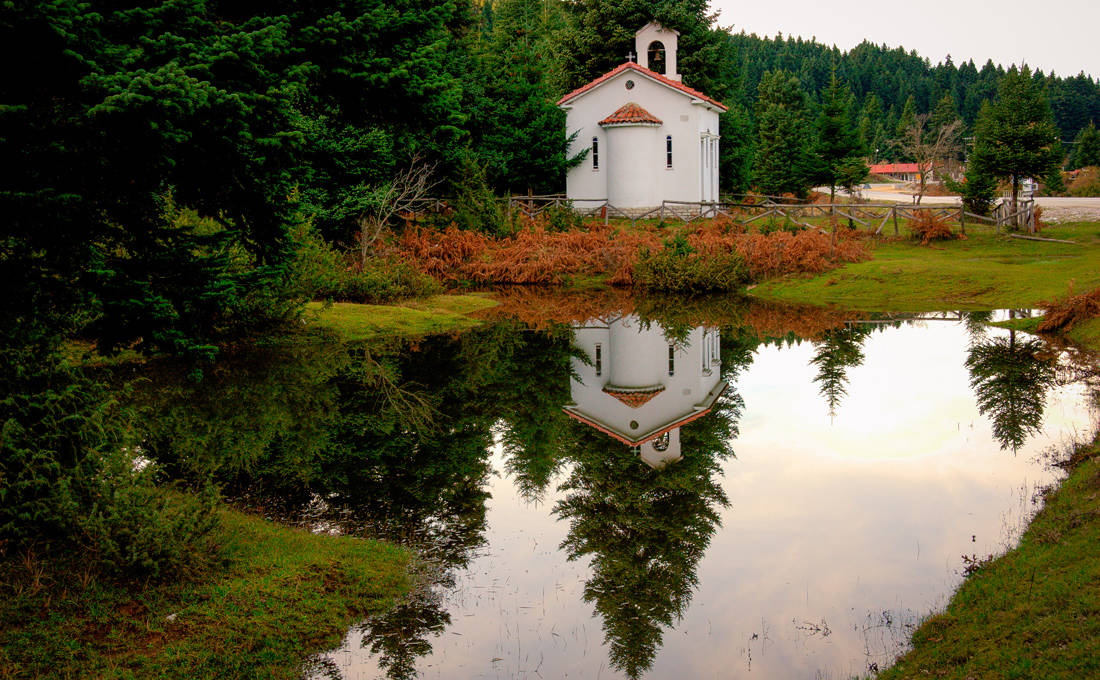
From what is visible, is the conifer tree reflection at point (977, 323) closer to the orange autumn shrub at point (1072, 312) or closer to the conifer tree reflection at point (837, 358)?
the orange autumn shrub at point (1072, 312)

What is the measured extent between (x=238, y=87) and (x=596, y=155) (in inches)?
1650

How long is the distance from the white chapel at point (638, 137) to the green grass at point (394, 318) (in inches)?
668

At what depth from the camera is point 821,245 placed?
1379 inches

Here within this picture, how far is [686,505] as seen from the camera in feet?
39.0

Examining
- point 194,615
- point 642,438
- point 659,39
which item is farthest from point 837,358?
point 659,39

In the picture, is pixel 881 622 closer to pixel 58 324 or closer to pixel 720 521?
pixel 720 521

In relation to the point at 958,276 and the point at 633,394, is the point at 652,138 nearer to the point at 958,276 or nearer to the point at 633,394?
the point at 958,276

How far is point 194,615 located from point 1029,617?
6.77 meters

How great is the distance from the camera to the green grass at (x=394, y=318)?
1012 inches

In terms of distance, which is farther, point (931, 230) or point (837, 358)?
point (931, 230)

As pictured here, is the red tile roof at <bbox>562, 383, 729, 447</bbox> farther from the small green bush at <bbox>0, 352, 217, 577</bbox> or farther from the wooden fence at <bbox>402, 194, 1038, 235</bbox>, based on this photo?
A: the wooden fence at <bbox>402, 194, 1038, 235</bbox>

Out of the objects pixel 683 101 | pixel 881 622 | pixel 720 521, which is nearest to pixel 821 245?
pixel 683 101

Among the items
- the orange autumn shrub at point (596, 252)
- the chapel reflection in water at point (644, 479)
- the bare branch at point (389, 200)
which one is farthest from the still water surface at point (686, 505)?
the orange autumn shrub at point (596, 252)

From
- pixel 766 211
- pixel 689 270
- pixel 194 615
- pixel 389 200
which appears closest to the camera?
pixel 194 615
